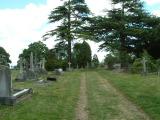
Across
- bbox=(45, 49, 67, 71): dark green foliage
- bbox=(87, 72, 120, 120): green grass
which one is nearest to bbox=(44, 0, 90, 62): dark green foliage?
bbox=(45, 49, 67, 71): dark green foliage

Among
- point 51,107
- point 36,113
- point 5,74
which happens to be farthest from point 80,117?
point 5,74

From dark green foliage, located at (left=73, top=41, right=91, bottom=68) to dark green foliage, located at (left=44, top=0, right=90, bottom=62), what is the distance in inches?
164

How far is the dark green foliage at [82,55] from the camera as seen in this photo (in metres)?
66.1

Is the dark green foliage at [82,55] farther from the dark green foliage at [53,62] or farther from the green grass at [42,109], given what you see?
the green grass at [42,109]

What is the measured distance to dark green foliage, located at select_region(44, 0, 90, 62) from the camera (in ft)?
197

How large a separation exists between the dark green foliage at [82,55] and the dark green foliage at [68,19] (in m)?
4.18

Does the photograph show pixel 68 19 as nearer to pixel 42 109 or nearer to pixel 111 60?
pixel 111 60

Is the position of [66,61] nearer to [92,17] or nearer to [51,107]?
[92,17]

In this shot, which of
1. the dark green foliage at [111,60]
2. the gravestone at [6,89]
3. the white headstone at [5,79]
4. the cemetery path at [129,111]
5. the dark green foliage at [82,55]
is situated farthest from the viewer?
the dark green foliage at [82,55]

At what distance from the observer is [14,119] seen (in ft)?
38.0

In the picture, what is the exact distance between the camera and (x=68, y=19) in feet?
200

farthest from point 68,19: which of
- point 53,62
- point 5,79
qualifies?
point 5,79

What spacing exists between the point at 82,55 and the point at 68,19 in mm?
10664

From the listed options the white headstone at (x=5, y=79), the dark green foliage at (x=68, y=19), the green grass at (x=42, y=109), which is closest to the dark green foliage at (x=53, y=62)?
the dark green foliage at (x=68, y=19)
